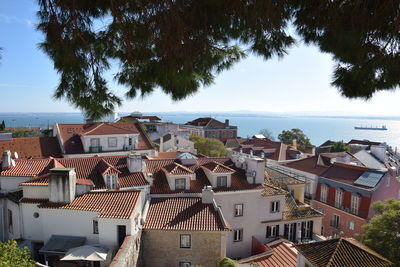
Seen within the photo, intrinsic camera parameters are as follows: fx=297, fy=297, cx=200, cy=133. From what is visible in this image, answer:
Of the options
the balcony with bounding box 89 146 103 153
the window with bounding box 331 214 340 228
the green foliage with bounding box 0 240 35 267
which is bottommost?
the window with bounding box 331 214 340 228

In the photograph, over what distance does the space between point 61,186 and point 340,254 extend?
13.1 m

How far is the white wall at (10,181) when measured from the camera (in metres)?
17.0

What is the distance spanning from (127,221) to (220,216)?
193 inches

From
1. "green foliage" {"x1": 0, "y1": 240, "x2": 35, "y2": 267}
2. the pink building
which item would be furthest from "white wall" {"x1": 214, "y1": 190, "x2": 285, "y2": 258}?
"green foliage" {"x1": 0, "y1": 240, "x2": 35, "y2": 267}

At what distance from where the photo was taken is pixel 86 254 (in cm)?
1320

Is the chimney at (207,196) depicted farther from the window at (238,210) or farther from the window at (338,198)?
the window at (338,198)

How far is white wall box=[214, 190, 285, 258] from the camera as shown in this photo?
1880 centimetres

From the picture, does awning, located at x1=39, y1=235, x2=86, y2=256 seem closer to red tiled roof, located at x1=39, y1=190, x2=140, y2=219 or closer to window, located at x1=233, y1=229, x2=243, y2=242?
red tiled roof, located at x1=39, y1=190, x2=140, y2=219

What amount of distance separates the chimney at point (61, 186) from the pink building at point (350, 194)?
1920cm

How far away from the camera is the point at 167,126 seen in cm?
6431

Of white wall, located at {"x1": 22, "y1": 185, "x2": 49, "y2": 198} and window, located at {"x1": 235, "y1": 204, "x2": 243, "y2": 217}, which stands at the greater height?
white wall, located at {"x1": 22, "y1": 185, "x2": 49, "y2": 198}

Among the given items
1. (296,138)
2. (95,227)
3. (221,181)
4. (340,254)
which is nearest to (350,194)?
(221,181)

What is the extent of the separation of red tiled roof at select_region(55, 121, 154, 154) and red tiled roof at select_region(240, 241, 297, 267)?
18189 mm

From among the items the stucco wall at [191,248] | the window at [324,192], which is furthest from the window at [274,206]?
the window at [324,192]
